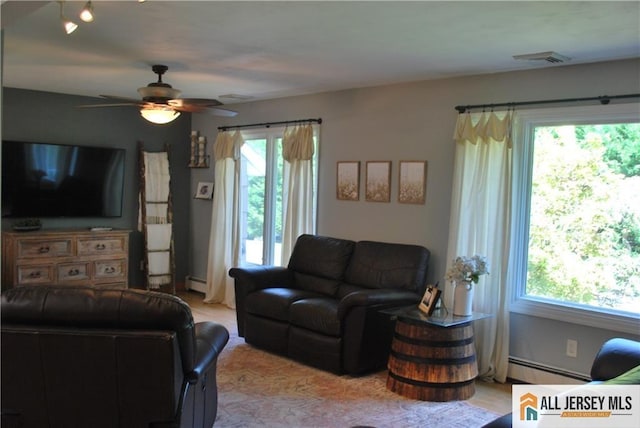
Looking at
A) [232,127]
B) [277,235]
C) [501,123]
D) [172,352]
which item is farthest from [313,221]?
[172,352]

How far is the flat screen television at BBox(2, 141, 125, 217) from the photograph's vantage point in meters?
5.87

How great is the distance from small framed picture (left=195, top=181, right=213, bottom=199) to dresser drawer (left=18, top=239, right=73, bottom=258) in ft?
5.70

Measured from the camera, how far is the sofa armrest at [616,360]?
2.71 meters

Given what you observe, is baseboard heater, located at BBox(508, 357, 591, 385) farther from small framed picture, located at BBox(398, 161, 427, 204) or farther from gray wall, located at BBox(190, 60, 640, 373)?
small framed picture, located at BBox(398, 161, 427, 204)

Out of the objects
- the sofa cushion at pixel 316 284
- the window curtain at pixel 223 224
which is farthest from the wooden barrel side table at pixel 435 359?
the window curtain at pixel 223 224

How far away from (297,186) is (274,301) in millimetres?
1445

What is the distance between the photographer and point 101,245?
612cm

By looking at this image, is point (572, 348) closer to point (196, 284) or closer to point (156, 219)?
point (196, 284)

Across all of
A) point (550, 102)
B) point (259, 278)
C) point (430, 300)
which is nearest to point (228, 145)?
point (259, 278)

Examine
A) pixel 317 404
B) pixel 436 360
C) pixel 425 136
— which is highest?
pixel 425 136

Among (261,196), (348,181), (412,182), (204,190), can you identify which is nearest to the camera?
(412,182)

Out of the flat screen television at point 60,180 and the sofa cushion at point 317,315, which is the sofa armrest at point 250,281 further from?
the flat screen television at point 60,180

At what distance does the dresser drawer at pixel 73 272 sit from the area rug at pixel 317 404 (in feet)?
7.94

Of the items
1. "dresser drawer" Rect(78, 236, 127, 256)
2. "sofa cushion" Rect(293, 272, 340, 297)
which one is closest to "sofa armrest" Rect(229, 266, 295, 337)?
"sofa cushion" Rect(293, 272, 340, 297)
